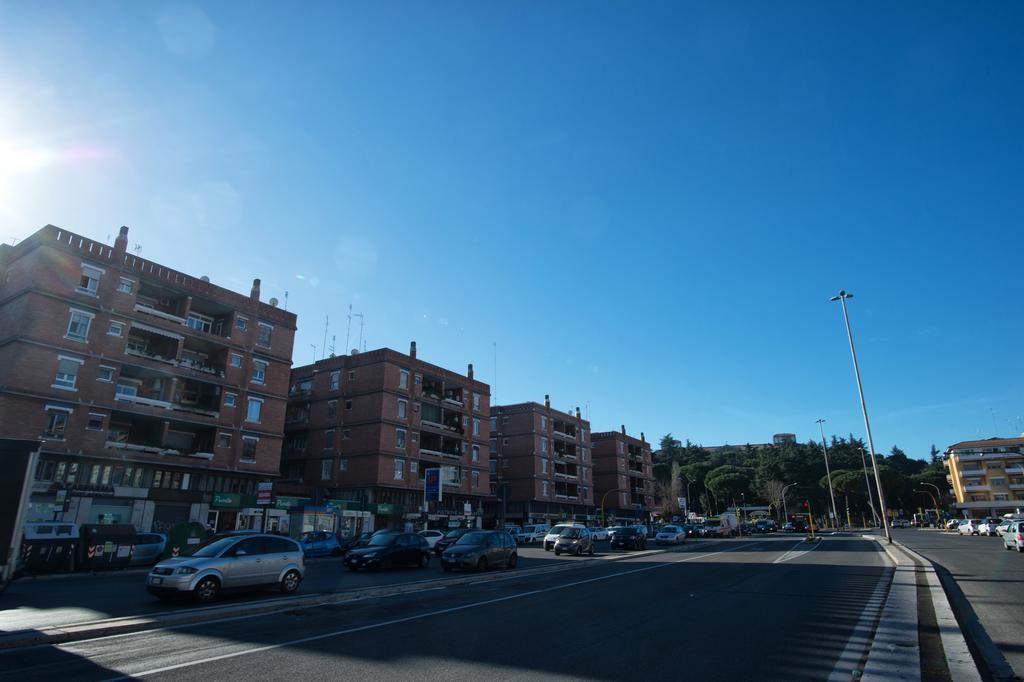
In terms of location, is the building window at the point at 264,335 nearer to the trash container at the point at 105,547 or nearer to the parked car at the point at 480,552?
the trash container at the point at 105,547

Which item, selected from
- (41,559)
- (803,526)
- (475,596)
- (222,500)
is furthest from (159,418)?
(803,526)

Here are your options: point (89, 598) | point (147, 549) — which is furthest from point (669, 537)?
point (89, 598)

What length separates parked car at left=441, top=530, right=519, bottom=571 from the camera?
20.4 metres

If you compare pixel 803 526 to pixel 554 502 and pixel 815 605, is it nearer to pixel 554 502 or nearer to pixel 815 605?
pixel 554 502

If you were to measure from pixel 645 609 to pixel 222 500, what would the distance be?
115 feet

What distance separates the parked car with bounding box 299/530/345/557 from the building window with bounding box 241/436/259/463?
10528mm

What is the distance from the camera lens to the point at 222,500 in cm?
3800

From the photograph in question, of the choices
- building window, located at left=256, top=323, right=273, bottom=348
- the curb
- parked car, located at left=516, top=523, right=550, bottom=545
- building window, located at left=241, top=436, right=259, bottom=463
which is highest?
building window, located at left=256, top=323, right=273, bottom=348

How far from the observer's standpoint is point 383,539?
23078mm

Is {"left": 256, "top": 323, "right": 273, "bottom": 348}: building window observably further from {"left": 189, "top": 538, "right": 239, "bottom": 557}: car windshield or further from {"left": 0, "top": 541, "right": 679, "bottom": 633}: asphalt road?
{"left": 189, "top": 538, "right": 239, "bottom": 557}: car windshield

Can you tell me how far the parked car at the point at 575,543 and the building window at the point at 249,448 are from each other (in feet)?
78.7

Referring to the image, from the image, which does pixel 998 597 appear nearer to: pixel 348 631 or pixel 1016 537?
pixel 348 631

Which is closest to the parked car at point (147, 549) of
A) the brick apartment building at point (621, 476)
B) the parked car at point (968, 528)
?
the brick apartment building at point (621, 476)

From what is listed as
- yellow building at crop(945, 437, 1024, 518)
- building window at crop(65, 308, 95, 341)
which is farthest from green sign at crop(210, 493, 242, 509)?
yellow building at crop(945, 437, 1024, 518)
